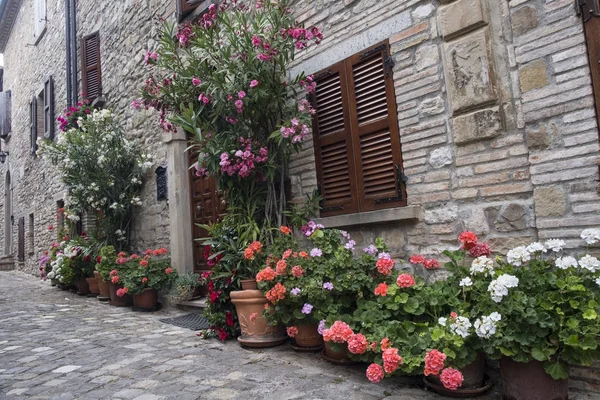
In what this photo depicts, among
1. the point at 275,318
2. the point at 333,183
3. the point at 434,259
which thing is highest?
the point at 333,183

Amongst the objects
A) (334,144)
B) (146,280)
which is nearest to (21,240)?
(146,280)

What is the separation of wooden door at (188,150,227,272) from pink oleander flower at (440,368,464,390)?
3.80m

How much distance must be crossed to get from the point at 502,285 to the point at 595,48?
139cm

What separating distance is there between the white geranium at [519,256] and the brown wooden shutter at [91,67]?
808 centimetres

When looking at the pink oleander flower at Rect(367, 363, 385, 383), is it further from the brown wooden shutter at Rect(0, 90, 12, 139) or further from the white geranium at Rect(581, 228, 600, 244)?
the brown wooden shutter at Rect(0, 90, 12, 139)

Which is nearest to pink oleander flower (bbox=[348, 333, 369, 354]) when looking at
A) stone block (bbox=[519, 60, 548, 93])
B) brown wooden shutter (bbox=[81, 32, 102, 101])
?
stone block (bbox=[519, 60, 548, 93])

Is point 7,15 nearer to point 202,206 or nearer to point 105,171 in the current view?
point 105,171

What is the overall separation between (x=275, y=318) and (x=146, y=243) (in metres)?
4.18

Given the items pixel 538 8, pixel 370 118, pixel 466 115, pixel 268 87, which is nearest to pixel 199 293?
pixel 268 87

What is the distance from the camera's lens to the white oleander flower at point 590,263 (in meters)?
2.29

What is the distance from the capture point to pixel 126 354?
372 centimetres

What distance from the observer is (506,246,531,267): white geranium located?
2543 mm

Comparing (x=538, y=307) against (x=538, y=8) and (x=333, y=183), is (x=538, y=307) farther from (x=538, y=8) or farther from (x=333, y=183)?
(x=333, y=183)

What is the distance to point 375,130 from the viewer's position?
3721 mm
